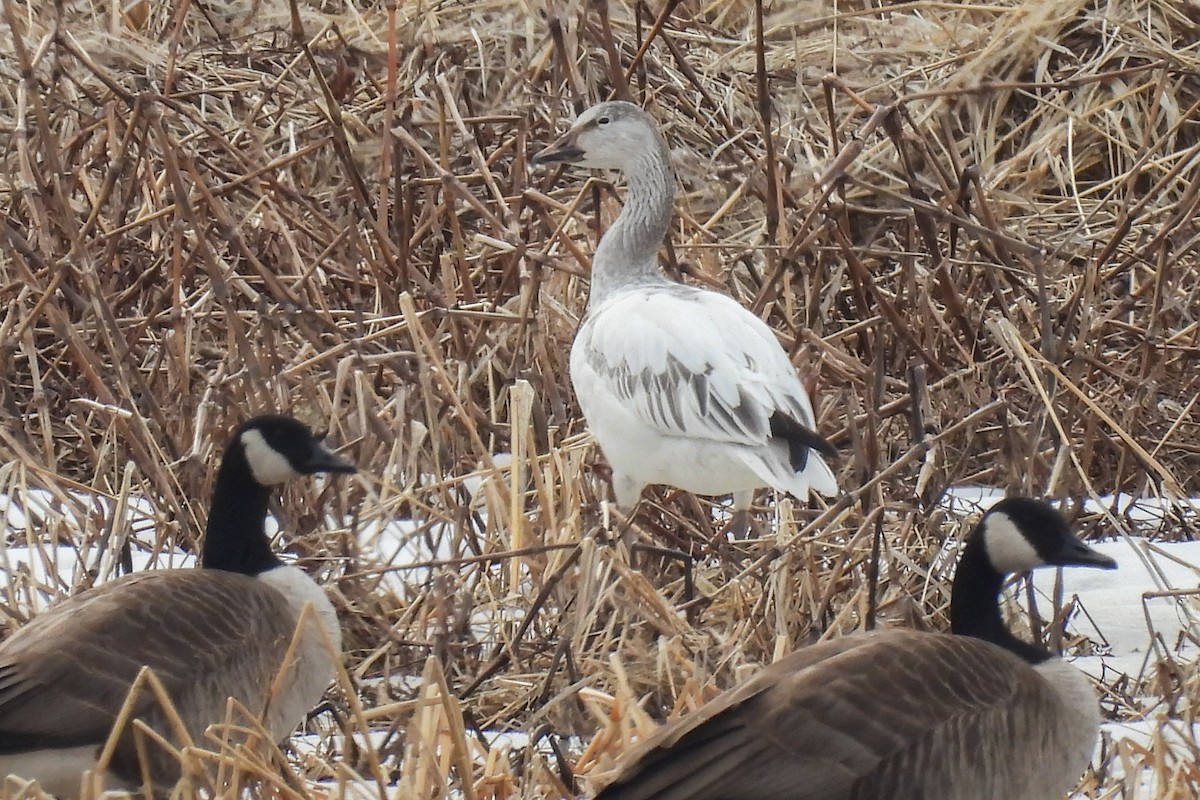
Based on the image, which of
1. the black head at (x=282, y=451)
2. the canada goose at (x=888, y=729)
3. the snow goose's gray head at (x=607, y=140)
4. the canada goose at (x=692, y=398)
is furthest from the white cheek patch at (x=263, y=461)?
the snow goose's gray head at (x=607, y=140)

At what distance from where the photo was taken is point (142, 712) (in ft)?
11.1

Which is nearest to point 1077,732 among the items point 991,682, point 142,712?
point 991,682

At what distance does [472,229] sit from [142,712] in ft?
13.3

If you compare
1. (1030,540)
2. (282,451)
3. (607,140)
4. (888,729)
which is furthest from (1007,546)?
(607,140)

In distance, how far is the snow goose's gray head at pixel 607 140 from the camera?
5820 millimetres

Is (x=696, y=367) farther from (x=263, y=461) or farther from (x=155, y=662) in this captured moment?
(x=155, y=662)

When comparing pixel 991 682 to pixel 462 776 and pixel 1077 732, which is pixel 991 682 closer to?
pixel 1077 732

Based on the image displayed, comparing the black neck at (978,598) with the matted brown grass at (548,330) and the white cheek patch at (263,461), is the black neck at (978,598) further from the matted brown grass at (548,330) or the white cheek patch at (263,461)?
the white cheek patch at (263,461)

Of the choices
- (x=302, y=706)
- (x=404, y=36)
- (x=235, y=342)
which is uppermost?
(x=404, y=36)

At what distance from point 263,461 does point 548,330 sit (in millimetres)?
2064

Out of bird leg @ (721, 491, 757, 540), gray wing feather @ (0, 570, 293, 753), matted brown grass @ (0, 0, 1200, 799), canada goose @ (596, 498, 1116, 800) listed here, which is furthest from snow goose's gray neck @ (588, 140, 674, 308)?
canada goose @ (596, 498, 1116, 800)

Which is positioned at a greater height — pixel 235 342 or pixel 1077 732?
pixel 235 342

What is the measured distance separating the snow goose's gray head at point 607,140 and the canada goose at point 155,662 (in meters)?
2.13

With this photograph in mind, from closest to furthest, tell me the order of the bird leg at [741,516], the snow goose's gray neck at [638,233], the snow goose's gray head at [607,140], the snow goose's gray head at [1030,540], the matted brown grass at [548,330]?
the snow goose's gray head at [1030,540]
the matted brown grass at [548,330]
the bird leg at [741,516]
the snow goose's gray neck at [638,233]
the snow goose's gray head at [607,140]
